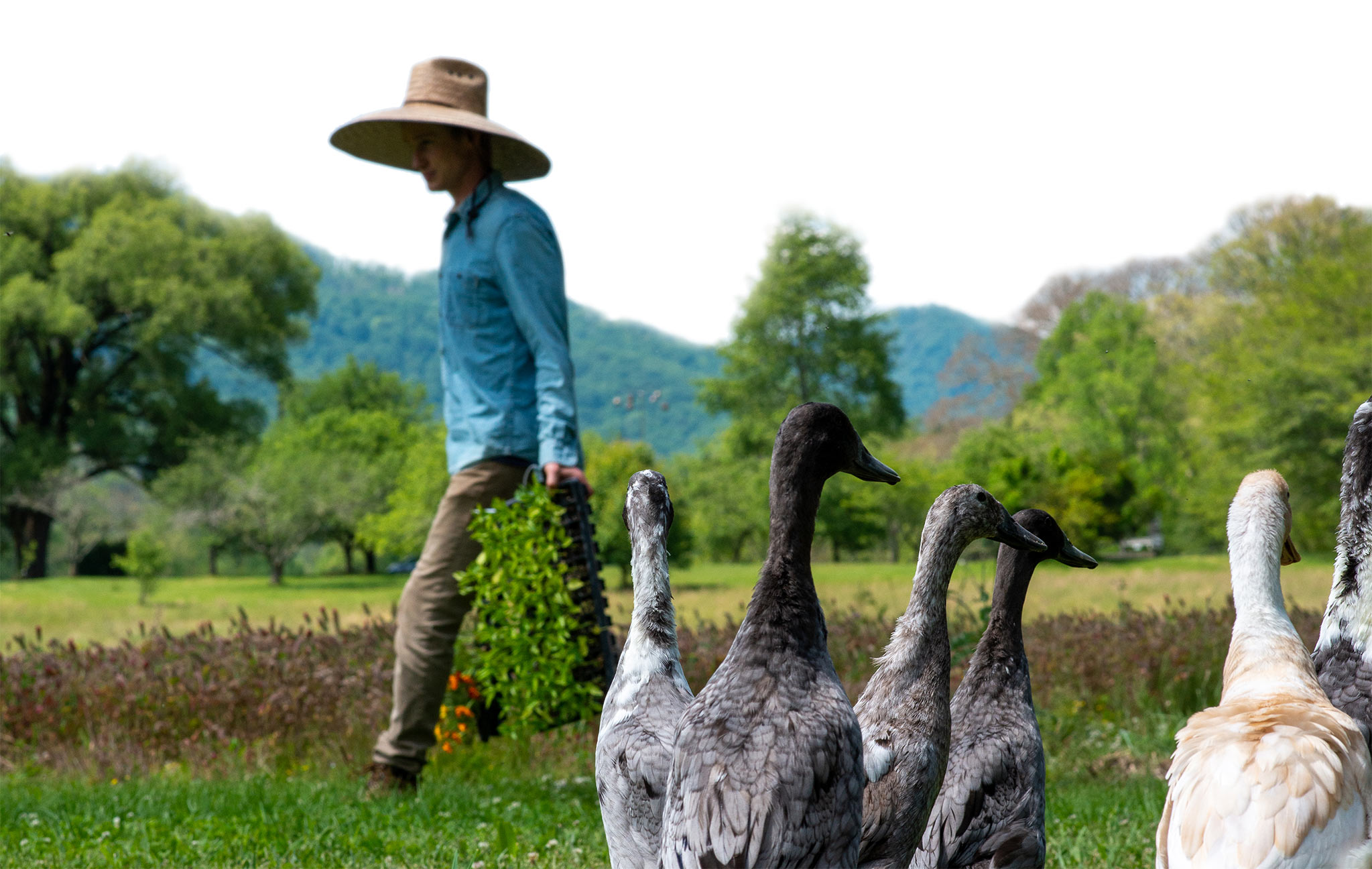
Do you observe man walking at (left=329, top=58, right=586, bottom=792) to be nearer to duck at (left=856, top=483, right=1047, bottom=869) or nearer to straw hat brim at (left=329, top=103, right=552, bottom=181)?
straw hat brim at (left=329, top=103, right=552, bottom=181)

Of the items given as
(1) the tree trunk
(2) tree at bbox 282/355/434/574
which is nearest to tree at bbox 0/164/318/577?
(1) the tree trunk

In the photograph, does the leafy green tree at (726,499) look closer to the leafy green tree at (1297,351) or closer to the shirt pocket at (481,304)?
the leafy green tree at (1297,351)

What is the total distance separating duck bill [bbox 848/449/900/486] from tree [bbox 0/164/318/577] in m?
46.3

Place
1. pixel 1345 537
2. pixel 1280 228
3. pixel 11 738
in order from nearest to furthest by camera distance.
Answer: pixel 1345 537 → pixel 11 738 → pixel 1280 228

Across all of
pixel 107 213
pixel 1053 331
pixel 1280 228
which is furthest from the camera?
pixel 1053 331

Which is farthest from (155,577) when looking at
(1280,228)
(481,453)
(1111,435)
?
(1280,228)

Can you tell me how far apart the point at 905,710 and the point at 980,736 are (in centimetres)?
54

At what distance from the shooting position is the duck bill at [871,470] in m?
2.52

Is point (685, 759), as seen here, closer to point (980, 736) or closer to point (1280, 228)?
point (980, 736)

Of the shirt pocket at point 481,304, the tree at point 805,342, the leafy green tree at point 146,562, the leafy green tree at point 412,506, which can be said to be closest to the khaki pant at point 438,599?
the shirt pocket at point 481,304

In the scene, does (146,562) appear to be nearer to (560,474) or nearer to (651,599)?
(560,474)

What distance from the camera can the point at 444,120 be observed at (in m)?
5.36

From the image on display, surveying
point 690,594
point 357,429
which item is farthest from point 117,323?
point 690,594

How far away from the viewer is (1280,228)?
41.2m
